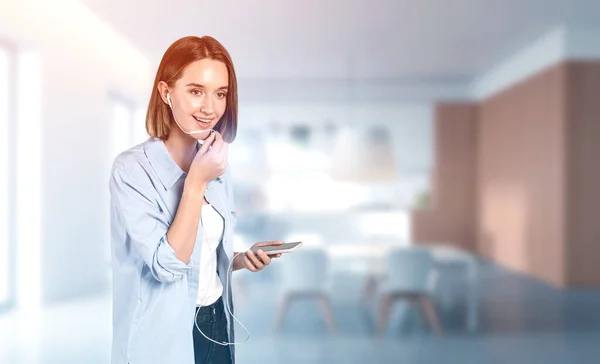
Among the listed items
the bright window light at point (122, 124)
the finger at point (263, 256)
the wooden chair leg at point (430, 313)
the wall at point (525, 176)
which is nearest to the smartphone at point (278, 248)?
the finger at point (263, 256)

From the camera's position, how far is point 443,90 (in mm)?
7297

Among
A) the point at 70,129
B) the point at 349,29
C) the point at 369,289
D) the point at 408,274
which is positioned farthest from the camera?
the point at 349,29

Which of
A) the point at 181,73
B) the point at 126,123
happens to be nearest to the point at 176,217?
the point at 181,73

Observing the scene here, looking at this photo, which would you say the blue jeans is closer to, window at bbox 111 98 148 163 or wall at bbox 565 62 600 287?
window at bbox 111 98 148 163

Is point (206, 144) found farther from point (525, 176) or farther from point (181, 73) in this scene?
point (525, 176)

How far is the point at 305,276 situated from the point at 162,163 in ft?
9.12

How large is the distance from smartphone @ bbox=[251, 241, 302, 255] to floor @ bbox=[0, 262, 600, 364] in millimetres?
2292

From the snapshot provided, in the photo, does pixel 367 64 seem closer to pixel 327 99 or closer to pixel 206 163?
pixel 327 99

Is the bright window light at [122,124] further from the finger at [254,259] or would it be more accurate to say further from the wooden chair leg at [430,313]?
the finger at [254,259]

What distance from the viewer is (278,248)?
1.14m

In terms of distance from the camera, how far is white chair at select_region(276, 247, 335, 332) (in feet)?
12.0

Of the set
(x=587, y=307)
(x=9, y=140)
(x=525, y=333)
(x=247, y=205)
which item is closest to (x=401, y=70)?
(x=247, y=205)

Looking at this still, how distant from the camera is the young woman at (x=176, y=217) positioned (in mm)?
961

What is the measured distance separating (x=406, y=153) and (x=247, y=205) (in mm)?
2673
